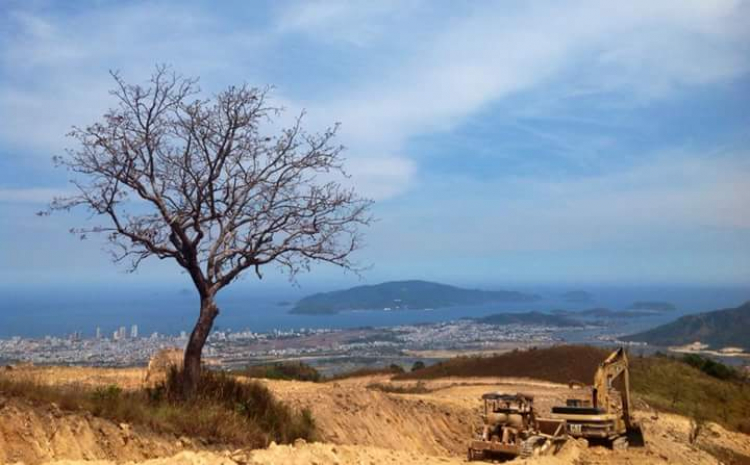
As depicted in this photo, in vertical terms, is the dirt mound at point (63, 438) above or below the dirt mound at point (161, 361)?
below

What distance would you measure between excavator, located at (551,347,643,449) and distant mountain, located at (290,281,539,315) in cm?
12134

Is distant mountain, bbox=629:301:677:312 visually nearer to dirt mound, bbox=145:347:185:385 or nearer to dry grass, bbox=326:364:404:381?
dry grass, bbox=326:364:404:381

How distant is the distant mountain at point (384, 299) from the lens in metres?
144

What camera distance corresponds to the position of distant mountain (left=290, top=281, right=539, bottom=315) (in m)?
144

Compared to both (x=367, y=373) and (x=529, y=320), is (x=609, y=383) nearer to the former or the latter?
(x=367, y=373)

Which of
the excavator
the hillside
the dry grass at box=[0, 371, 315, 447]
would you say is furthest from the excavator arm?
the hillside

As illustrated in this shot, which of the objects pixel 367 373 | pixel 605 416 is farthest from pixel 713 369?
pixel 605 416

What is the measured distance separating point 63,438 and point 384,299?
137014 millimetres

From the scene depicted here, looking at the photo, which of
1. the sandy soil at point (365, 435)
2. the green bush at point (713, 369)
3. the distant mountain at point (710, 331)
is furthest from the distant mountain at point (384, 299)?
the sandy soil at point (365, 435)

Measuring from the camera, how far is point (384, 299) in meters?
147

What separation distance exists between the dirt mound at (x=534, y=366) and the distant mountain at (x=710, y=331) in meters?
46.8

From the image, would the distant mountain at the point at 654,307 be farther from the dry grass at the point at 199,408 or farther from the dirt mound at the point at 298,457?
the dirt mound at the point at 298,457

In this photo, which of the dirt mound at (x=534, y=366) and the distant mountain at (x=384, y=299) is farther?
the distant mountain at (x=384, y=299)

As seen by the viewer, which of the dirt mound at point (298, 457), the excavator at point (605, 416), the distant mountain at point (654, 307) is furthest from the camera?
the distant mountain at point (654, 307)
